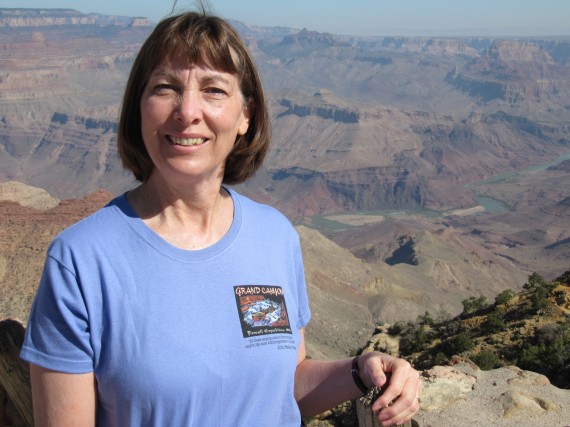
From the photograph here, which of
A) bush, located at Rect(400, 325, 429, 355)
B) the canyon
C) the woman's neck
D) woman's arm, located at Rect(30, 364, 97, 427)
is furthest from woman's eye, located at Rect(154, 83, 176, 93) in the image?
bush, located at Rect(400, 325, 429, 355)

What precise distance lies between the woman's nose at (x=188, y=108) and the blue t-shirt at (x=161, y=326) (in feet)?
1.80

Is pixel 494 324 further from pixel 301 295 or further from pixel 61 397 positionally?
pixel 61 397

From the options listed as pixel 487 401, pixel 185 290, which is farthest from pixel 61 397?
pixel 487 401

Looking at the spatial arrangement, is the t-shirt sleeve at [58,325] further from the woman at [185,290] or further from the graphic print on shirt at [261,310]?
the graphic print on shirt at [261,310]

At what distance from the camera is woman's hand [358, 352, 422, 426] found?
3.09 m

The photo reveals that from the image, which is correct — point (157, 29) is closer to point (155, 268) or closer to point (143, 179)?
point (143, 179)

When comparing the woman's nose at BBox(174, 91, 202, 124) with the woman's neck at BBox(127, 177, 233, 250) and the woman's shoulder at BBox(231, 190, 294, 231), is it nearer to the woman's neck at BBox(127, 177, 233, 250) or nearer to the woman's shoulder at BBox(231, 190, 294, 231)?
the woman's neck at BBox(127, 177, 233, 250)

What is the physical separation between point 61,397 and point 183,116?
144cm

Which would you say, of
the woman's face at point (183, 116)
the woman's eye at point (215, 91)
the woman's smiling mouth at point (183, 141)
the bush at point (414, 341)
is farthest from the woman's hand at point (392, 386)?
the bush at point (414, 341)

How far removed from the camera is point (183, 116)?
3074 millimetres

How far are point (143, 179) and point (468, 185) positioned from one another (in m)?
188

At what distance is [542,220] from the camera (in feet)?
449

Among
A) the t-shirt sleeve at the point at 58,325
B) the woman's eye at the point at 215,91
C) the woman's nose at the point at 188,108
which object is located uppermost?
the woman's eye at the point at 215,91

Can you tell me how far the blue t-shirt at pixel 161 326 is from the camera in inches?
106
